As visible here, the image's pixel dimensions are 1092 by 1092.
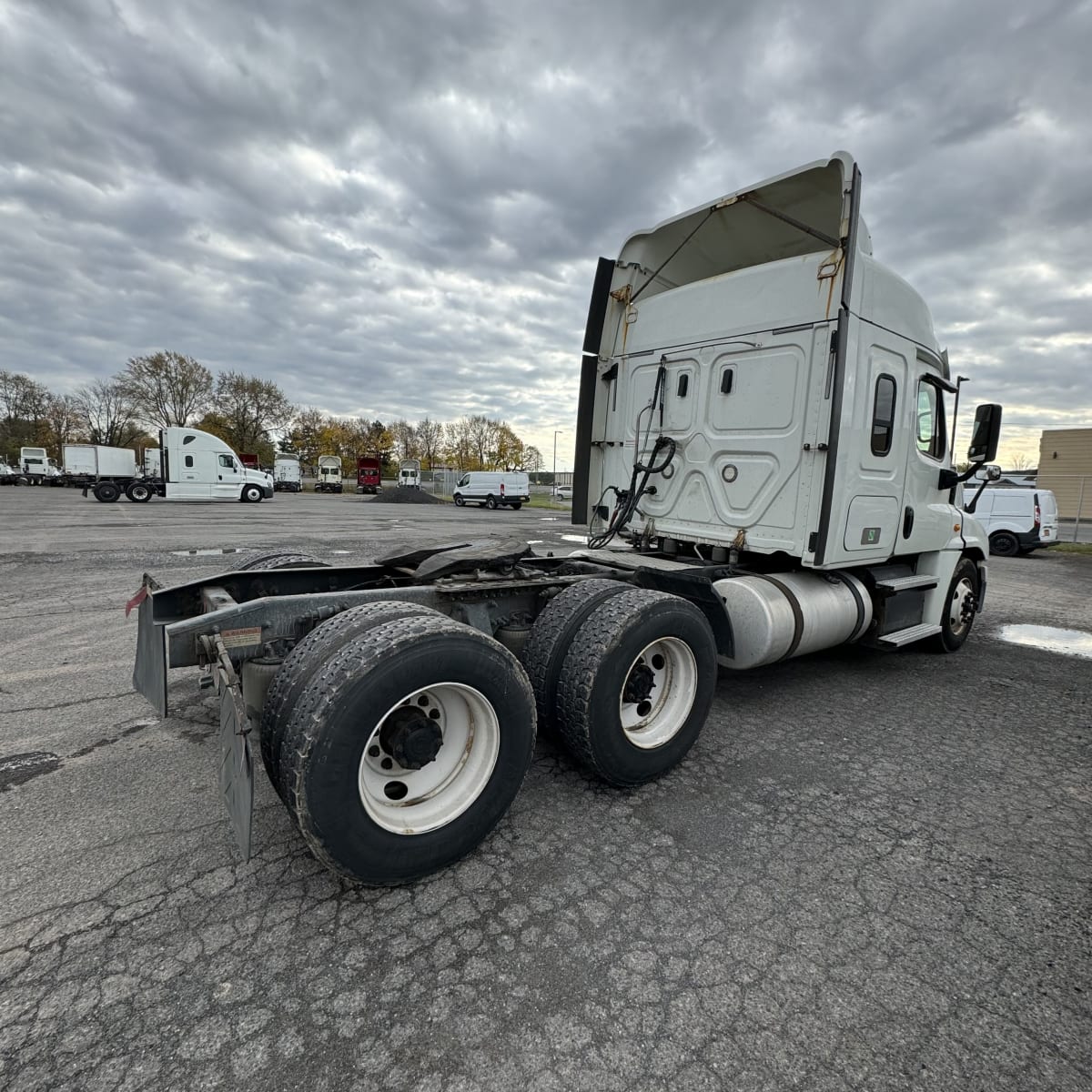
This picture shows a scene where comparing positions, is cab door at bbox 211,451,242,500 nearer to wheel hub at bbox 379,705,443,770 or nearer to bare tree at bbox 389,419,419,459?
wheel hub at bbox 379,705,443,770

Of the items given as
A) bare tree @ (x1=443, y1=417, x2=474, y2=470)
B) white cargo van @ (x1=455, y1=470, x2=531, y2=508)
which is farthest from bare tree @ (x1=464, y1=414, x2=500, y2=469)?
white cargo van @ (x1=455, y1=470, x2=531, y2=508)

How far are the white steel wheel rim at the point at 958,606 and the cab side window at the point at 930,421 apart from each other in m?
1.47

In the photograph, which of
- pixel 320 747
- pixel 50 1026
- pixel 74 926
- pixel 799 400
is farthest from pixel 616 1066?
pixel 799 400

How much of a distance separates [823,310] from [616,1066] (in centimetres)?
428

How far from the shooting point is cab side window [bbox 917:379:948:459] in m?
5.09

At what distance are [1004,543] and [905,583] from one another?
14.1 m

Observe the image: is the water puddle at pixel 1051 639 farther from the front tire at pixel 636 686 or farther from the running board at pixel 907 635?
the front tire at pixel 636 686

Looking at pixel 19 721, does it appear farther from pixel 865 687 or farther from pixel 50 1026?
pixel 865 687

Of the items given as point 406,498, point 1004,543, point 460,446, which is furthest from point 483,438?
point 1004,543

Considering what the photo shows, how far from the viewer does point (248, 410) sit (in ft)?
218

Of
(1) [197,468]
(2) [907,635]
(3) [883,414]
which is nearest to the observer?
(3) [883,414]

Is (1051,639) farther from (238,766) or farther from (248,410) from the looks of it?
(248,410)

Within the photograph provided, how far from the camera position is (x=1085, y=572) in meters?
12.7

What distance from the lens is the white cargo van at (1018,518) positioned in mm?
15141
